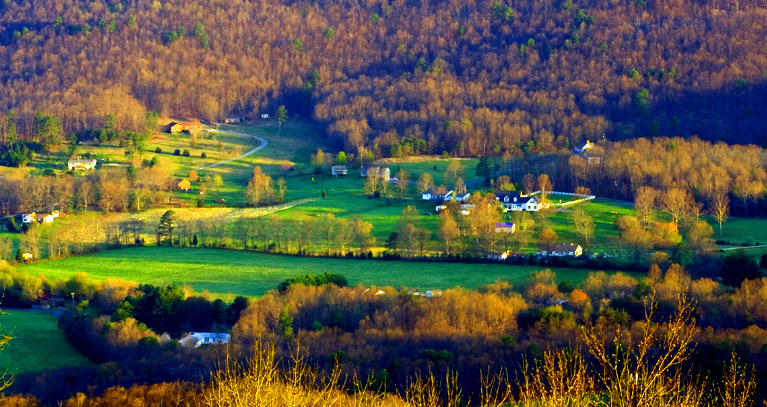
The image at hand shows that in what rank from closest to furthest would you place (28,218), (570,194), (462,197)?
(28,218)
(462,197)
(570,194)

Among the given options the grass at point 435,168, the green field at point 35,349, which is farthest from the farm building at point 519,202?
the green field at point 35,349

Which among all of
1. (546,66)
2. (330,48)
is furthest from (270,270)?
(330,48)

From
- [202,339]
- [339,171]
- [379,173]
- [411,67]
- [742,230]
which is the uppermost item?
[411,67]

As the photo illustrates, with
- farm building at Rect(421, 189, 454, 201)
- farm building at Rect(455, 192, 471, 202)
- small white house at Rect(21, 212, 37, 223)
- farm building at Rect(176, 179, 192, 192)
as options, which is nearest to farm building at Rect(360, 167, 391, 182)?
farm building at Rect(421, 189, 454, 201)

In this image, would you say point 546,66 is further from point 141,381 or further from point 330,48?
point 141,381

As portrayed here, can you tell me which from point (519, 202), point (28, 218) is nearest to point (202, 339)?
point (519, 202)

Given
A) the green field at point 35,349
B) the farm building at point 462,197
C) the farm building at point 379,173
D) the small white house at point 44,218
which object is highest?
the farm building at point 379,173

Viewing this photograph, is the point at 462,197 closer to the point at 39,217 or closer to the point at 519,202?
the point at 519,202

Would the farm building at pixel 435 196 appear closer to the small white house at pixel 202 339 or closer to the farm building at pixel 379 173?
the farm building at pixel 379 173
